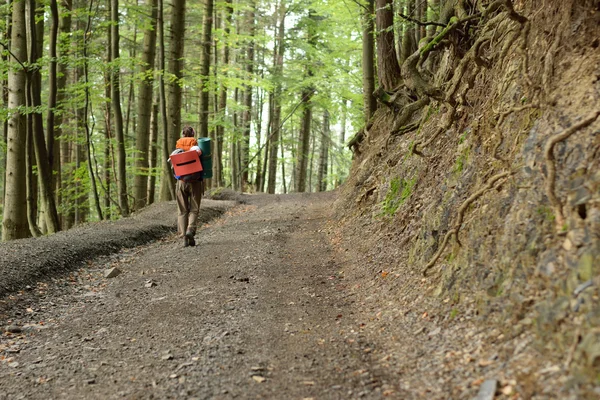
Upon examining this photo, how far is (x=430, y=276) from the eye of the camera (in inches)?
183

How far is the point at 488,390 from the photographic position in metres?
2.69

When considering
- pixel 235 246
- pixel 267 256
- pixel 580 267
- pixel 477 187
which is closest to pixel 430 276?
pixel 477 187

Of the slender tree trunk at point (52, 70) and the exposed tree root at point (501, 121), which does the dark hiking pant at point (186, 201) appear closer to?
the slender tree trunk at point (52, 70)

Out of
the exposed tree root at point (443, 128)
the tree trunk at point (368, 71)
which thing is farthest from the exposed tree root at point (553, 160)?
the tree trunk at point (368, 71)

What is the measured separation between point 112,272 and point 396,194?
4732mm

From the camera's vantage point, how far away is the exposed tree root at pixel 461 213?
4221mm

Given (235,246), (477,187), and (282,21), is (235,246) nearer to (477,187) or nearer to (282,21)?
(477,187)

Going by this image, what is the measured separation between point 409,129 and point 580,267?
23.4 ft

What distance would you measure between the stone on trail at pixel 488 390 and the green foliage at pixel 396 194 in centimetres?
435

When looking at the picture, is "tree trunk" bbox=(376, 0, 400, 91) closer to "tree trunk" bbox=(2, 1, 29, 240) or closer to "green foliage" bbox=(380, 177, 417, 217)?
"green foliage" bbox=(380, 177, 417, 217)

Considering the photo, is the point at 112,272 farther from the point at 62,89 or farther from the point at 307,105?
the point at 307,105

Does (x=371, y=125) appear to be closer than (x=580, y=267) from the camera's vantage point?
No

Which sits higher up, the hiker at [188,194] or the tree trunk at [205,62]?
→ the tree trunk at [205,62]

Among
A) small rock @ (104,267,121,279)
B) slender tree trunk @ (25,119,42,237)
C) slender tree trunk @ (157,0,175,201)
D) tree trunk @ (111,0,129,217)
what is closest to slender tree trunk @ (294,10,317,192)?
slender tree trunk @ (157,0,175,201)
